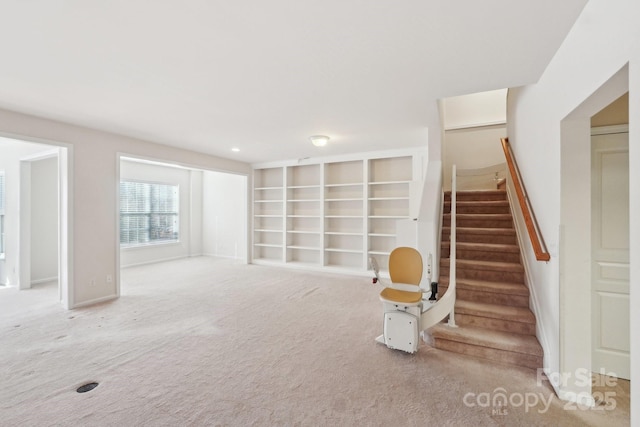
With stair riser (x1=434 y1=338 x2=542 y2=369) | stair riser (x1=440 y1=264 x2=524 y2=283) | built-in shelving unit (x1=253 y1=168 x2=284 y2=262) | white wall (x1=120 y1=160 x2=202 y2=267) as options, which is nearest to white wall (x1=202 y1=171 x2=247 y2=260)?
white wall (x1=120 y1=160 x2=202 y2=267)

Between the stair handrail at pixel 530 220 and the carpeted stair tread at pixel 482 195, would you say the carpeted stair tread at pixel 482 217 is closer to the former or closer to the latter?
the carpeted stair tread at pixel 482 195

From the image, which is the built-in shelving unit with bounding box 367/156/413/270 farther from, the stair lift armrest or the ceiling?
the stair lift armrest

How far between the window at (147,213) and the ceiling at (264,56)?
340 cm

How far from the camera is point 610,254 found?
6.88ft

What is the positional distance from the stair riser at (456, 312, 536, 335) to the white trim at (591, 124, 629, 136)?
5.49 ft

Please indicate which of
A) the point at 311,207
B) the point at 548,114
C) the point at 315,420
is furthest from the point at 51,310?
the point at 548,114

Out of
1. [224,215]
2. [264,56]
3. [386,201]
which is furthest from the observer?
[224,215]

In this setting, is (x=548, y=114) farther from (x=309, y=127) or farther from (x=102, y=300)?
(x=102, y=300)

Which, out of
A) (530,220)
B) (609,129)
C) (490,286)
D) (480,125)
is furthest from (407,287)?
(480,125)

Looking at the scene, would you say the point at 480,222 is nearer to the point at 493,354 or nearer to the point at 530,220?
the point at 530,220

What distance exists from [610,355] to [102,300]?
563cm

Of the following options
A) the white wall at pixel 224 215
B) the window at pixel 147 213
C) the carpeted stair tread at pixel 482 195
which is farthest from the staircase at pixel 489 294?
the window at pixel 147 213

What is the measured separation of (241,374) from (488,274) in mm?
2686

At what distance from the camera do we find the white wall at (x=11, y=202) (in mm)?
4559
